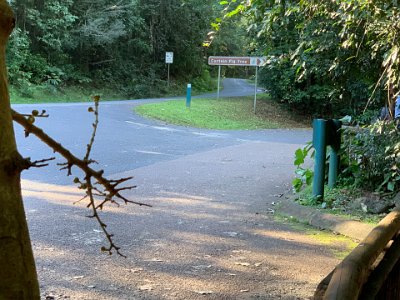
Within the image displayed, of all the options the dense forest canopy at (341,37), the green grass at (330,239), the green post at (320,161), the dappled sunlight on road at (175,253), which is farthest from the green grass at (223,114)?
the green grass at (330,239)

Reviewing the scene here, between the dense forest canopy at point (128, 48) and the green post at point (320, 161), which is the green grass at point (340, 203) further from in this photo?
the dense forest canopy at point (128, 48)

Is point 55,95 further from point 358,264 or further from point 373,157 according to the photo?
point 358,264

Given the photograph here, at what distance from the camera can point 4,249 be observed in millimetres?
976

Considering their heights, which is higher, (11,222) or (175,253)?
(11,222)

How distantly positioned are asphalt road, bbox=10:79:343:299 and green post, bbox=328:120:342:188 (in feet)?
2.67

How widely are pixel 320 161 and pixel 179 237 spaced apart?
2.35 meters

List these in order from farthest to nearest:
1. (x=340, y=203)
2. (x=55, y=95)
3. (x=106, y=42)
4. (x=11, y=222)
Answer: (x=106, y=42) → (x=55, y=95) → (x=340, y=203) → (x=11, y=222)

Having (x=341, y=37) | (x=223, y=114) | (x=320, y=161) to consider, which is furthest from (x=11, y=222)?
(x=223, y=114)

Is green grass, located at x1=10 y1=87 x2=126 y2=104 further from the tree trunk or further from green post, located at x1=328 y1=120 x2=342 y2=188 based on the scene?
the tree trunk

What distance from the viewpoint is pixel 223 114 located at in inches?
949

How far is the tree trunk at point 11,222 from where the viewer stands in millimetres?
976

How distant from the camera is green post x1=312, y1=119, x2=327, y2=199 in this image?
21.6 feet

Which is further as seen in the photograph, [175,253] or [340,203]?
[340,203]

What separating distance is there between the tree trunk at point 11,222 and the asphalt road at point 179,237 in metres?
2.83
